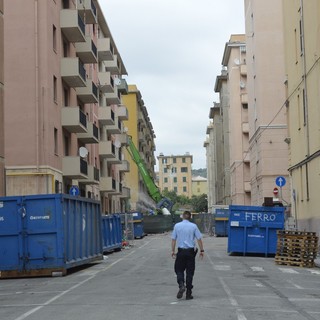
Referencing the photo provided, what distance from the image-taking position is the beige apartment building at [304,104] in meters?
30.2

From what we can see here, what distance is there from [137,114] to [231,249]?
68.9 metres

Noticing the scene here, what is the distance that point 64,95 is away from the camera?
4319 centimetres

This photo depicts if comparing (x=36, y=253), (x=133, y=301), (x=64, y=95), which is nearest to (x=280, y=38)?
(x=64, y=95)

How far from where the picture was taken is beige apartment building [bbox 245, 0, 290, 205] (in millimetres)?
53594

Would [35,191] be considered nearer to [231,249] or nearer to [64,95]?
[64,95]

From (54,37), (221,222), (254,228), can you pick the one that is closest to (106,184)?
(221,222)

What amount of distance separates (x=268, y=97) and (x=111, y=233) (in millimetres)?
24675

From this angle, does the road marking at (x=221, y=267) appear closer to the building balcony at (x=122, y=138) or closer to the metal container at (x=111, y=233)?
the metal container at (x=111, y=233)

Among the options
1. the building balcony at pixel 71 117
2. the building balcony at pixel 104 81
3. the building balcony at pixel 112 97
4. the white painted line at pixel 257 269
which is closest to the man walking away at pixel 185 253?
the white painted line at pixel 257 269

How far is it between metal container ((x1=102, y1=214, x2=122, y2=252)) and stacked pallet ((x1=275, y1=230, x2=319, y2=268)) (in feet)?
32.9

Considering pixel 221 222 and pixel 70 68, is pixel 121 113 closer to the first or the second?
pixel 221 222

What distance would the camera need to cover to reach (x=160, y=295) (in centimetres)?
1409

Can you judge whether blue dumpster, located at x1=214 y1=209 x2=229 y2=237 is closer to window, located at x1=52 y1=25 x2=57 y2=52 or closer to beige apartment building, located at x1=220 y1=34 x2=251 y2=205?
beige apartment building, located at x1=220 y1=34 x2=251 y2=205

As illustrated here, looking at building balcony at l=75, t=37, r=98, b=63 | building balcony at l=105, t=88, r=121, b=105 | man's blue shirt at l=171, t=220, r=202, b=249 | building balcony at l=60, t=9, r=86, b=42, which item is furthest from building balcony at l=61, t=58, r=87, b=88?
man's blue shirt at l=171, t=220, r=202, b=249
